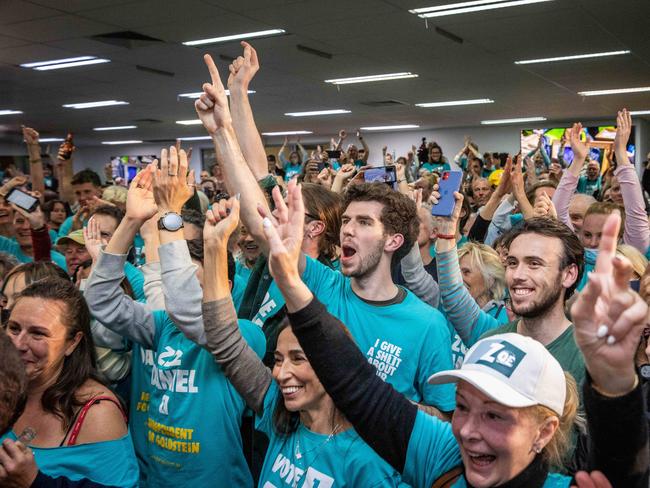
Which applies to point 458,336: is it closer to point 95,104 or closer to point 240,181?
point 240,181

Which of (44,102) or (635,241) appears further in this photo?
(44,102)

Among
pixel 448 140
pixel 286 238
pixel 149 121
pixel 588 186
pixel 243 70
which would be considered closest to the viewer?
pixel 286 238

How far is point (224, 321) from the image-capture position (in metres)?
1.88

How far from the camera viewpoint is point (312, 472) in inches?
62.2

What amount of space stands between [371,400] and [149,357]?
1.13 meters

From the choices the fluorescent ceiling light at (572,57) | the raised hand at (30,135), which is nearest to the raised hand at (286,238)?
the raised hand at (30,135)

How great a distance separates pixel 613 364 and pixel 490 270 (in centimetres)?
229

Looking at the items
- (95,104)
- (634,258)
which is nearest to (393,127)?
(95,104)

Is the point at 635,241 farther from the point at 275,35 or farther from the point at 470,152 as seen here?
the point at 470,152

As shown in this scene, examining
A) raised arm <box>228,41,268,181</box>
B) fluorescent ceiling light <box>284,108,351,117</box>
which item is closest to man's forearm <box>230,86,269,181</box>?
raised arm <box>228,41,268,181</box>

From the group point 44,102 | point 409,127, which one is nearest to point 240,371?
point 44,102

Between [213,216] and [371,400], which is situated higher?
[213,216]

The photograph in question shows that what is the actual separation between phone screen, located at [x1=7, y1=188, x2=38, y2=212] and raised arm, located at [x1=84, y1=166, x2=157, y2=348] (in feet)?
6.71

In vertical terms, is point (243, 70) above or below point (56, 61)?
below
